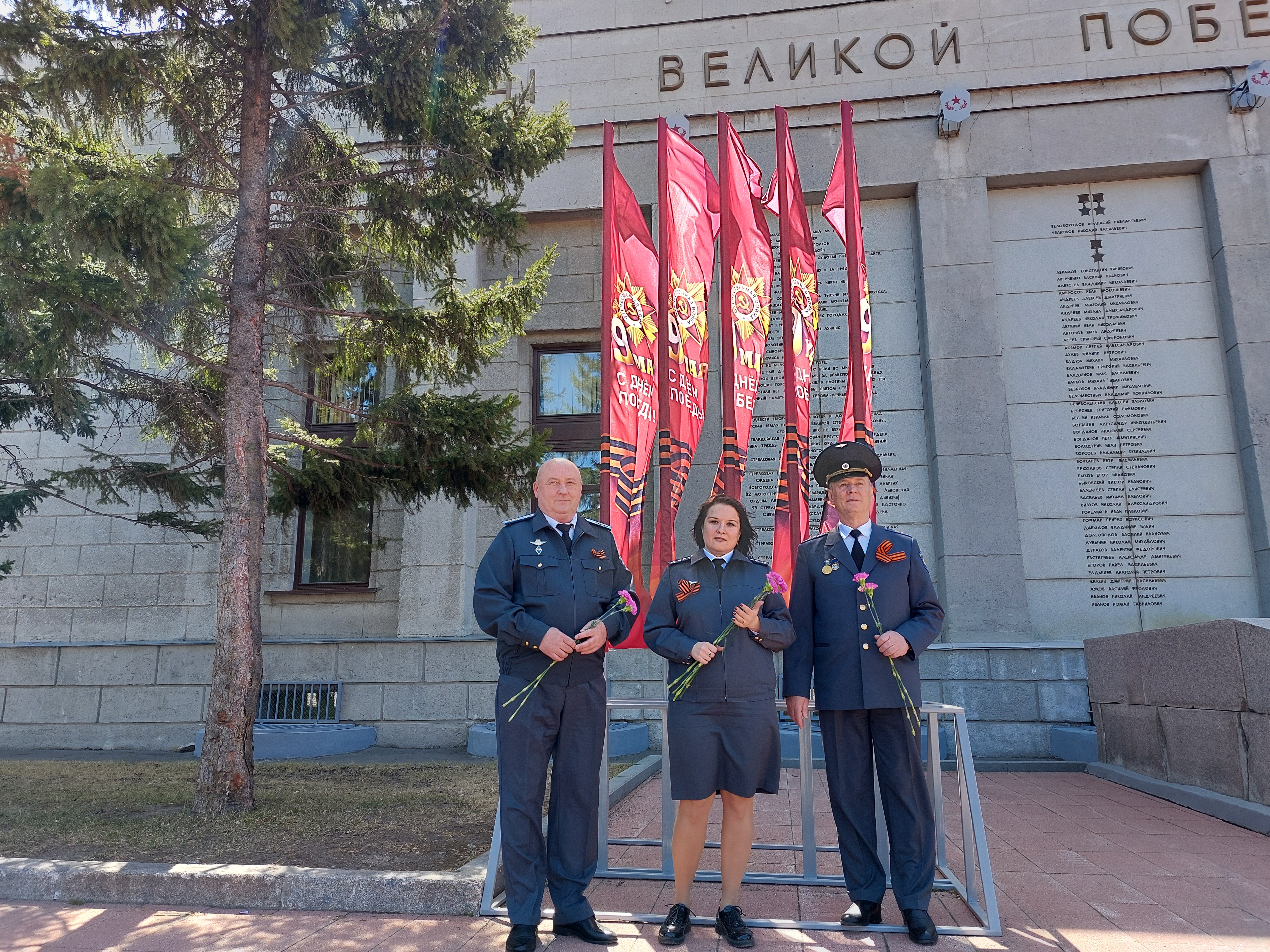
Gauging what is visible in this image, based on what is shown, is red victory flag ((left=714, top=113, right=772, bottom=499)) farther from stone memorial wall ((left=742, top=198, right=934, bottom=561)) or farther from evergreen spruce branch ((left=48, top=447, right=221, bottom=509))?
evergreen spruce branch ((left=48, top=447, right=221, bottom=509))

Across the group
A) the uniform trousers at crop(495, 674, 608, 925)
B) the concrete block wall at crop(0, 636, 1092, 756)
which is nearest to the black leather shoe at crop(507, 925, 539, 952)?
Answer: the uniform trousers at crop(495, 674, 608, 925)

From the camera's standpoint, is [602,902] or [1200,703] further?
[1200,703]

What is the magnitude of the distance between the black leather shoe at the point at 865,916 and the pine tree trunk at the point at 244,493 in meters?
4.11

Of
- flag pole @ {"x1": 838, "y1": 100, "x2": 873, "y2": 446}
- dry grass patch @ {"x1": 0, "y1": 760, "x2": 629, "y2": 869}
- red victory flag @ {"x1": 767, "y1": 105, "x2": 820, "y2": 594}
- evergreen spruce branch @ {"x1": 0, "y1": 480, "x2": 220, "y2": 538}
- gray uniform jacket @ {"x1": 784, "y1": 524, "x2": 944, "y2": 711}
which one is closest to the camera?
gray uniform jacket @ {"x1": 784, "y1": 524, "x2": 944, "y2": 711}

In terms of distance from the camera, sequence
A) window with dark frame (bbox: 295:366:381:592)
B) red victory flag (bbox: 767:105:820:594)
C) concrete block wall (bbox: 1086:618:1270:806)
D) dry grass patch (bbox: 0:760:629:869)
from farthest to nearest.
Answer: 1. window with dark frame (bbox: 295:366:381:592)
2. concrete block wall (bbox: 1086:618:1270:806)
3. red victory flag (bbox: 767:105:820:594)
4. dry grass patch (bbox: 0:760:629:869)

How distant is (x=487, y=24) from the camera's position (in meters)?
6.72

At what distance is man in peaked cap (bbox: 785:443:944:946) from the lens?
3.73 meters

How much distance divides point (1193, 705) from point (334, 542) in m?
9.53

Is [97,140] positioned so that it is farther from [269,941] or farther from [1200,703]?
[1200,703]

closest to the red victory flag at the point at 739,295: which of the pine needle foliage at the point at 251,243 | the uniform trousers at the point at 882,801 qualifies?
the uniform trousers at the point at 882,801

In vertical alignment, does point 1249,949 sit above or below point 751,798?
below

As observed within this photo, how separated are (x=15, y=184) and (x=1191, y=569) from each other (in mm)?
11363

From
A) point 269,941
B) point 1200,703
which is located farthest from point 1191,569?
point 269,941

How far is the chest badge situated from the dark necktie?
0.76 meters
